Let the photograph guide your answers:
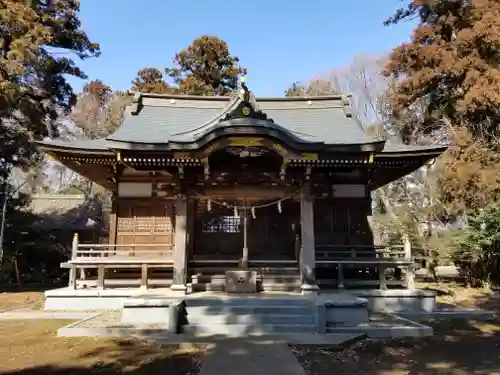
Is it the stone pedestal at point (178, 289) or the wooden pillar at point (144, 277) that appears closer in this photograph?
the stone pedestal at point (178, 289)

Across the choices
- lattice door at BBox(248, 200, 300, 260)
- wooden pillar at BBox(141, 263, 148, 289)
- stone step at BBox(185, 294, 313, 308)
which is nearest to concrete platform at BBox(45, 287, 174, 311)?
wooden pillar at BBox(141, 263, 148, 289)

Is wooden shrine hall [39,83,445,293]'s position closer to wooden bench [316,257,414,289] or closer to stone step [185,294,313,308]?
wooden bench [316,257,414,289]

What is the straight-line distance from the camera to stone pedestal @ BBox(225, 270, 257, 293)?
417 inches

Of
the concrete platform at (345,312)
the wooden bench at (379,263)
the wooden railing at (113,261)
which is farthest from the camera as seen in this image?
the wooden railing at (113,261)

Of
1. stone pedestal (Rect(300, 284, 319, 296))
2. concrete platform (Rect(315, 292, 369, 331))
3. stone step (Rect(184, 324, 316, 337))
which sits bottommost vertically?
stone step (Rect(184, 324, 316, 337))

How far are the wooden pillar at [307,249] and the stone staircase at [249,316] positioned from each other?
111 cm

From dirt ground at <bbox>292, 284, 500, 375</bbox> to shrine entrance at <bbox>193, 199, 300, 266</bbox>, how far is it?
Answer: 5.24 meters

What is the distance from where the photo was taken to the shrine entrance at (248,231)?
12.7 meters

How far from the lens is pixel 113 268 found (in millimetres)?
12422

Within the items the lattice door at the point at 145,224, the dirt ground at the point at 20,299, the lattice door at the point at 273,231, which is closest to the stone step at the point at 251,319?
the lattice door at the point at 273,231

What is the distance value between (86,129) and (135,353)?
1009 inches

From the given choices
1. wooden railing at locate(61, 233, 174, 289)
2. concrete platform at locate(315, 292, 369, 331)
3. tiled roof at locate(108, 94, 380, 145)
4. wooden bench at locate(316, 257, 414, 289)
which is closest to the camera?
concrete platform at locate(315, 292, 369, 331)

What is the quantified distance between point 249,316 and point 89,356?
3415 mm

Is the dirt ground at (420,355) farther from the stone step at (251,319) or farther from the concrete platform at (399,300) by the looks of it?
the concrete platform at (399,300)
